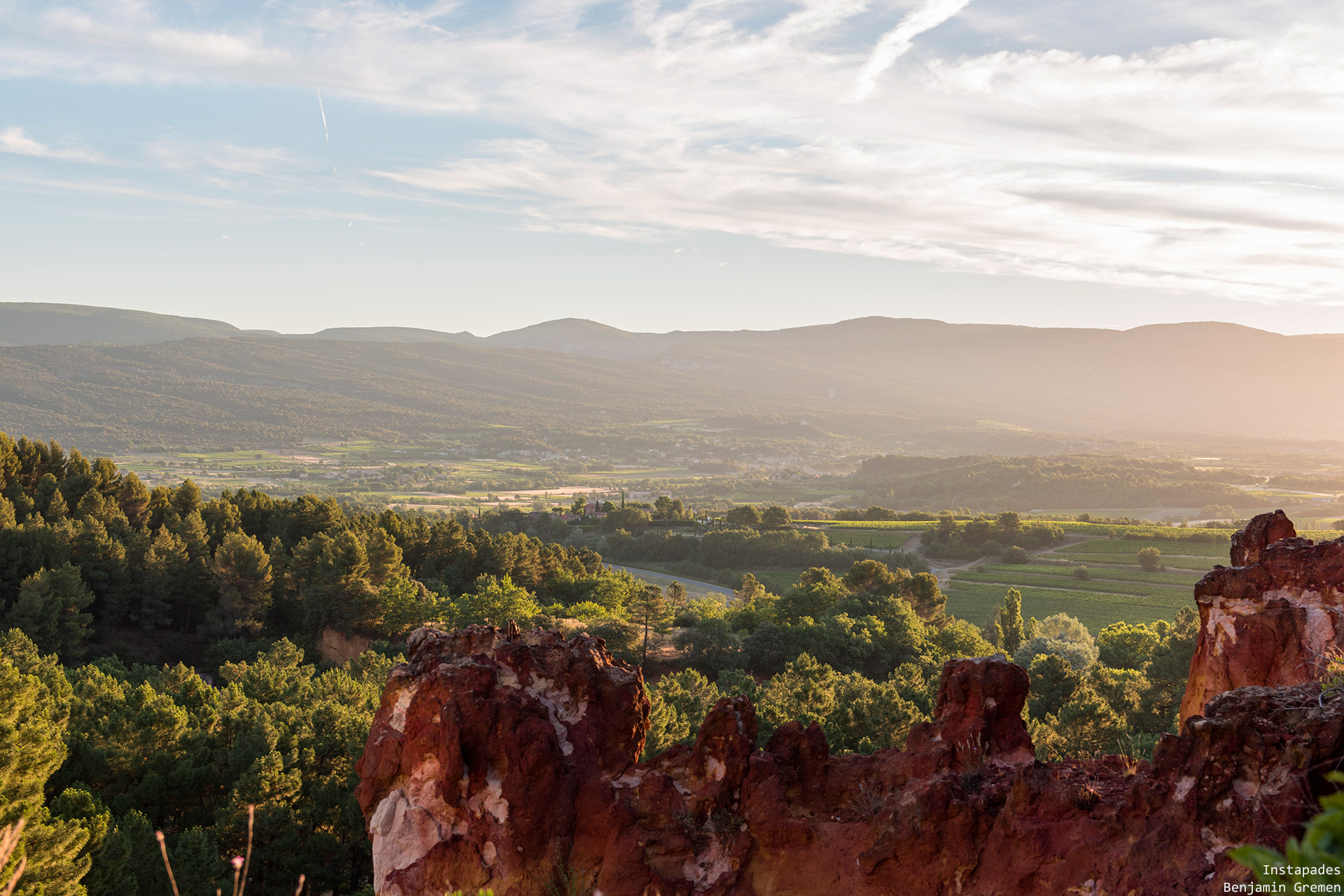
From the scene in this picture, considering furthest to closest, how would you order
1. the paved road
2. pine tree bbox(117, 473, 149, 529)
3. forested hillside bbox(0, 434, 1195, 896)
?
the paved road → pine tree bbox(117, 473, 149, 529) → forested hillside bbox(0, 434, 1195, 896)

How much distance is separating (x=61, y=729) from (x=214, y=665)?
26939 millimetres

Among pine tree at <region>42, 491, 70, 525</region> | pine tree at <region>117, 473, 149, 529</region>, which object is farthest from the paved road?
pine tree at <region>42, 491, 70, 525</region>

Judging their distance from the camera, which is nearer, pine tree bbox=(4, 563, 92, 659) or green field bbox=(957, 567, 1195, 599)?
pine tree bbox=(4, 563, 92, 659)

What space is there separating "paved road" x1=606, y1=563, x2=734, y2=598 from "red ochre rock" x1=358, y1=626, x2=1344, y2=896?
87607 millimetres

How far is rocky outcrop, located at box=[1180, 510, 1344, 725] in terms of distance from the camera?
13.1 meters

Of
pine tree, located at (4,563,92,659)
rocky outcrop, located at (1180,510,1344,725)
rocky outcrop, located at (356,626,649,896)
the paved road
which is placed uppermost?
rocky outcrop, located at (1180,510,1344,725)

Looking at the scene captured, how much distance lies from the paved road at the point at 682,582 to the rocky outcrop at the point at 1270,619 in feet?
286

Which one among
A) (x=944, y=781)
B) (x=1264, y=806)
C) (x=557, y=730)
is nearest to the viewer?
(x=1264, y=806)

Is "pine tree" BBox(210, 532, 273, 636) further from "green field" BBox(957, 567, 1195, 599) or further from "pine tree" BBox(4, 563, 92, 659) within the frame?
"green field" BBox(957, 567, 1195, 599)

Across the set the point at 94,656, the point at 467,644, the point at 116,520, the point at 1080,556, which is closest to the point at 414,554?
the point at 116,520

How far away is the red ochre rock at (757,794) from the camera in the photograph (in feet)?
32.2

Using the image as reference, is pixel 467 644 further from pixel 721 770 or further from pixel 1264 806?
pixel 1264 806

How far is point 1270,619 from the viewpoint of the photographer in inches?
530

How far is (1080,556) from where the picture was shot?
11400cm
